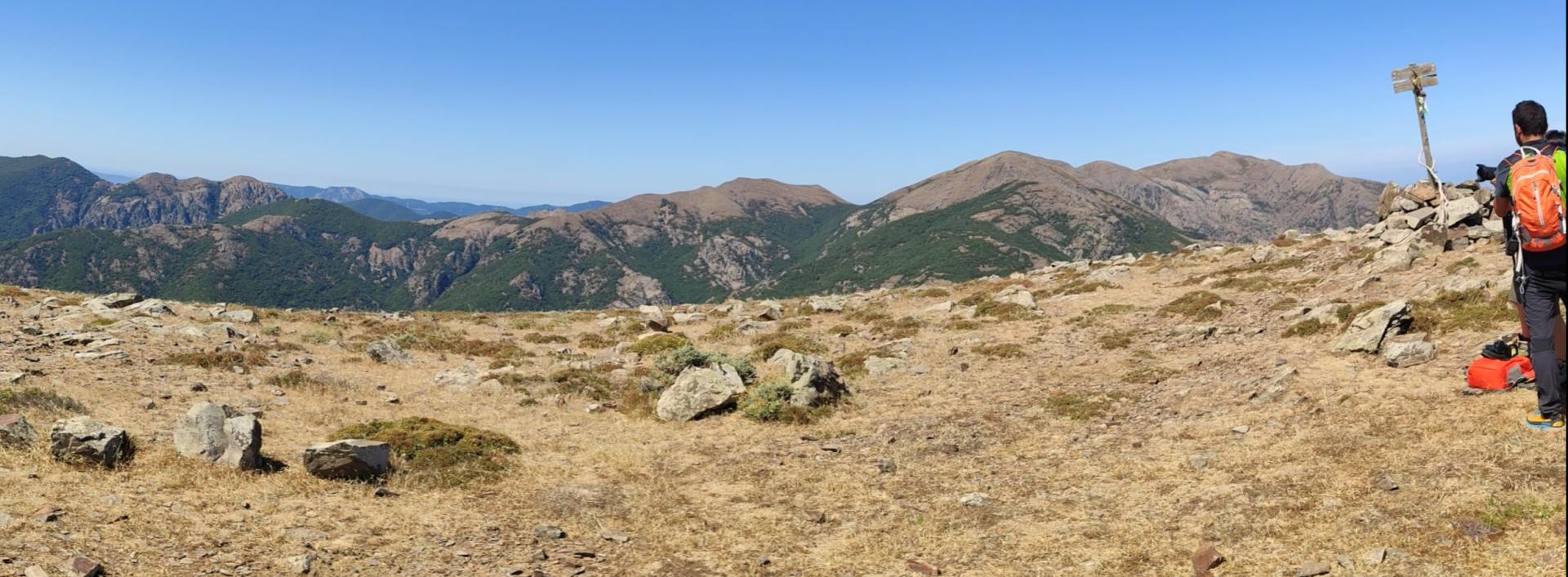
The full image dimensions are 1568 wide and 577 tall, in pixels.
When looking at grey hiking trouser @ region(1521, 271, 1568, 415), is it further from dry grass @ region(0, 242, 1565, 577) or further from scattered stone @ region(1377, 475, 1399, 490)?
scattered stone @ region(1377, 475, 1399, 490)

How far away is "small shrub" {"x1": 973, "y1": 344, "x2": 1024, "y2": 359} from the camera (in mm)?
24844

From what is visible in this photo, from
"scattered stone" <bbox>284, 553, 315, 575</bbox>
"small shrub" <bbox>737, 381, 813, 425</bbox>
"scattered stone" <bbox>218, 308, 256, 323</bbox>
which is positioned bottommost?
"small shrub" <bbox>737, 381, 813, 425</bbox>

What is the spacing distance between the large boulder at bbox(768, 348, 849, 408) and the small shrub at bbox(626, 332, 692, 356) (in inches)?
340

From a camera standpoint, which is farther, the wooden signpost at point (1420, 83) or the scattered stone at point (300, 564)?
the wooden signpost at point (1420, 83)

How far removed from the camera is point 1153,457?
13.5 meters

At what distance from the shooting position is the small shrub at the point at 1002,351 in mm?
24844

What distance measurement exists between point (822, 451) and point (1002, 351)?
11.0 metres

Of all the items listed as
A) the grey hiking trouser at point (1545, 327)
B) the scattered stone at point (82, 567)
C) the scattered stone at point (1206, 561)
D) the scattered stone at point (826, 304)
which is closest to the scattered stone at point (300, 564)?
the scattered stone at point (82, 567)

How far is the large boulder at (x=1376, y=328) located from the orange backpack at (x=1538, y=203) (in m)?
8.91

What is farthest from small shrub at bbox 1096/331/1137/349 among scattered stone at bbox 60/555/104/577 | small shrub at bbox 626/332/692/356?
scattered stone at bbox 60/555/104/577

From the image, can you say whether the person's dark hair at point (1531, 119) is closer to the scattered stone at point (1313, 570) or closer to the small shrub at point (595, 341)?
the scattered stone at point (1313, 570)

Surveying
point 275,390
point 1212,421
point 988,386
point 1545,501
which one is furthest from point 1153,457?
point 275,390

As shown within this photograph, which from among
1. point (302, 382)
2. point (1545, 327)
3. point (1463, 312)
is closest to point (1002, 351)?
point (1463, 312)

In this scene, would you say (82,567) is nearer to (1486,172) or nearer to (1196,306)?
(1486,172)
